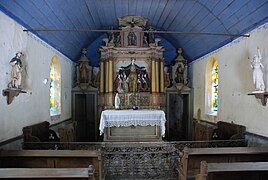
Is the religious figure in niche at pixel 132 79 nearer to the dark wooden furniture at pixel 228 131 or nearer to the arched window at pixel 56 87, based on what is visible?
the arched window at pixel 56 87

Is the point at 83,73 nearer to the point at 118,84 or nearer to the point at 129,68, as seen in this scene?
the point at 118,84

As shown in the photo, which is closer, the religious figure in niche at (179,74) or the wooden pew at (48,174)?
the wooden pew at (48,174)

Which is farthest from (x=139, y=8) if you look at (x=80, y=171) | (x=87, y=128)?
(x=80, y=171)

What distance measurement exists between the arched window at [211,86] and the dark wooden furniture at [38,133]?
545 centimetres

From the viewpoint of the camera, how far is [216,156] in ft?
14.7

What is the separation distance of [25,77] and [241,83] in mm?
5418

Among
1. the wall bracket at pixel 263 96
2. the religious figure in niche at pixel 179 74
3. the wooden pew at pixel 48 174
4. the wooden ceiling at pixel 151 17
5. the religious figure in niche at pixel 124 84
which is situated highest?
the wooden ceiling at pixel 151 17

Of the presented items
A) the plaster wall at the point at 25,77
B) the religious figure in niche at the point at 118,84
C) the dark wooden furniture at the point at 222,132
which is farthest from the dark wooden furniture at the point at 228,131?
the plaster wall at the point at 25,77

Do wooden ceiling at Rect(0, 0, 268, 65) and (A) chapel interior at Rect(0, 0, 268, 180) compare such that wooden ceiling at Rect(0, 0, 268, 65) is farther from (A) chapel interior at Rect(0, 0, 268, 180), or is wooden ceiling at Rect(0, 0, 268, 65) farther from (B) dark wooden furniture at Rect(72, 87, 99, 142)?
(B) dark wooden furniture at Rect(72, 87, 99, 142)

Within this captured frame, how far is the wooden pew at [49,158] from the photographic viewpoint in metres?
4.07

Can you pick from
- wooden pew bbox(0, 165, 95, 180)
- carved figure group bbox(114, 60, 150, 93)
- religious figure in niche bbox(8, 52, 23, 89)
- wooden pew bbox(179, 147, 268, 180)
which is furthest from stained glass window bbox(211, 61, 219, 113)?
wooden pew bbox(0, 165, 95, 180)

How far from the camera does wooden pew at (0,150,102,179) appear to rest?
4.07m

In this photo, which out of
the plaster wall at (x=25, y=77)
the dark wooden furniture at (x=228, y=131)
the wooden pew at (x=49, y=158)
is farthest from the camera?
the dark wooden furniture at (x=228, y=131)

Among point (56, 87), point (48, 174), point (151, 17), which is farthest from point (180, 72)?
point (48, 174)
